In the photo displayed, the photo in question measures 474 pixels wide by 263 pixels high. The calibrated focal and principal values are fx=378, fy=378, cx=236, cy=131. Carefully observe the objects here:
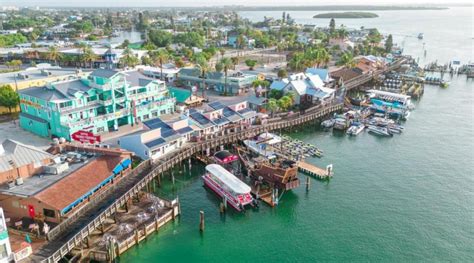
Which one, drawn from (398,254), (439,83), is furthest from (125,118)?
(439,83)

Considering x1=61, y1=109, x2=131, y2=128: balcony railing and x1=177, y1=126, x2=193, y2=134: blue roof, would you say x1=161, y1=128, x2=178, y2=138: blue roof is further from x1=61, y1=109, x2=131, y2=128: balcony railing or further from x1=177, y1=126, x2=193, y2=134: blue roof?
x1=61, y1=109, x2=131, y2=128: balcony railing

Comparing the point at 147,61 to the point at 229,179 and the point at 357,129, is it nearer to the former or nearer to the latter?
the point at 357,129

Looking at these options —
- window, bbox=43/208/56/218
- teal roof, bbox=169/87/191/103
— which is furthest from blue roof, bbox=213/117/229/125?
window, bbox=43/208/56/218

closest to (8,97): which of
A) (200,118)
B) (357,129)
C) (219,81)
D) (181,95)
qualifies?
(181,95)

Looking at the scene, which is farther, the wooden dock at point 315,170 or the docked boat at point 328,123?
the docked boat at point 328,123

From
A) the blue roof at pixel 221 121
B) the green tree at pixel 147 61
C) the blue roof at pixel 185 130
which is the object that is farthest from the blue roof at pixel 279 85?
the green tree at pixel 147 61

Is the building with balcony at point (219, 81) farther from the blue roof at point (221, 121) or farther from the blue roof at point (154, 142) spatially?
the blue roof at point (154, 142)
